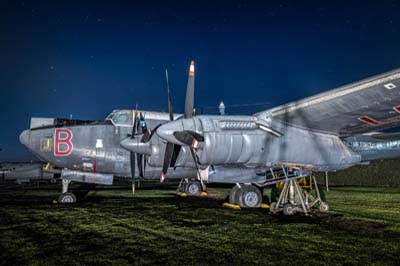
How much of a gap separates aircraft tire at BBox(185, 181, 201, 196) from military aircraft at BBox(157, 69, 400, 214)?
23.4ft

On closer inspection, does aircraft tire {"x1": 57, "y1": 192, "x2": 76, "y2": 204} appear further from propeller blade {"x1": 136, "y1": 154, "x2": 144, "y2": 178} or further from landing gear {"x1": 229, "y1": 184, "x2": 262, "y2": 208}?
landing gear {"x1": 229, "y1": 184, "x2": 262, "y2": 208}

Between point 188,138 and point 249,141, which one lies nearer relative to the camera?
point 188,138

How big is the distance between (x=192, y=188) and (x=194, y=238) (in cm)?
1330

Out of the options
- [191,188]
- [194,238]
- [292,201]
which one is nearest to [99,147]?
[191,188]

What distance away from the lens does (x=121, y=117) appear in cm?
1661

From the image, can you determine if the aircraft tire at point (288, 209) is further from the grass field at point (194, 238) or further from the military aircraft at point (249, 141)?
the grass field at point (194, 238)

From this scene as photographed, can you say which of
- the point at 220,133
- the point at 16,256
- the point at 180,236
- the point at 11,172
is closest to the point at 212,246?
the point at 180,236

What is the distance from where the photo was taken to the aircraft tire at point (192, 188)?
2066cm

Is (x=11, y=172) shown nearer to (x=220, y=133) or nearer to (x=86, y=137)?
(x=86, y=137)

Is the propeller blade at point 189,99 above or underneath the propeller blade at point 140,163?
above

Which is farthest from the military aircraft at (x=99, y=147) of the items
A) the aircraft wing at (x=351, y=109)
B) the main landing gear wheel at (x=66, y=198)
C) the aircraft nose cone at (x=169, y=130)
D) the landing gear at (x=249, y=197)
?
the aircraft wing at (x=351, y=109)

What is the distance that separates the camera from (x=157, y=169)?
17.2 meters

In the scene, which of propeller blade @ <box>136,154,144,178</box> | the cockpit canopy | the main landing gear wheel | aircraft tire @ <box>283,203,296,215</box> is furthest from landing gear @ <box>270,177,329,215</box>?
the main landing gear wheel

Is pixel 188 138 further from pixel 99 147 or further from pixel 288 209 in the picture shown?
pixel 99 147
